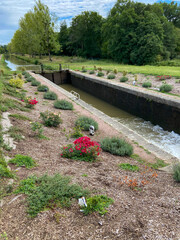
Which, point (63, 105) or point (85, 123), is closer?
point (85, 123)

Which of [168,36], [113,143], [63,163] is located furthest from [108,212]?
[168,36]

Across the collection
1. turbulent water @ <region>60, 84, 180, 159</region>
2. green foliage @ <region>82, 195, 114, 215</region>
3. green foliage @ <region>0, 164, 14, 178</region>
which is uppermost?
green foliage @ <region>0, 164, 14, 178</region>

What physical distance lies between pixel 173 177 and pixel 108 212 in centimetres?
202

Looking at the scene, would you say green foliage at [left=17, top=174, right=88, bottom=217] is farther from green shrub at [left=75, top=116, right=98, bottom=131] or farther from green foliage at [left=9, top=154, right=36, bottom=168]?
green shrub at [left=75, top=116, right=98, bottom=131]

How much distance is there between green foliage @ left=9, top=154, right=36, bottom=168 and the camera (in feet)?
13.0

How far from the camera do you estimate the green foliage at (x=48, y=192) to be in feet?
9.60

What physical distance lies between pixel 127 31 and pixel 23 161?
3203 cm

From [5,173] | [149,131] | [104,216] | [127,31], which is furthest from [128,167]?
[127,31]

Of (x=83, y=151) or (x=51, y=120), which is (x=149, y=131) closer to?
(x=51, y=120)

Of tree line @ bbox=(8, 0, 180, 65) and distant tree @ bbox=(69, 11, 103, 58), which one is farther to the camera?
distant tree @ bbox=(69, 11, 103, 58)

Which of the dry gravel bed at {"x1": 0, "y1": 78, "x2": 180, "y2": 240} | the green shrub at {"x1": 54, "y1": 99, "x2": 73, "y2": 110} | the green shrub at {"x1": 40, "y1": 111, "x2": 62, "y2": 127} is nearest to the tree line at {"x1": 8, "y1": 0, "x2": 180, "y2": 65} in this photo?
the green shrub at {"x1": 54, "y1": 99, "x2": 73, "y2": 110}

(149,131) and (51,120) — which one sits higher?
(51,120)

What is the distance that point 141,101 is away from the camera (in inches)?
471

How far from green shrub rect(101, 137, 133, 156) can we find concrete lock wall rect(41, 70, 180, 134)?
4.85 metres
